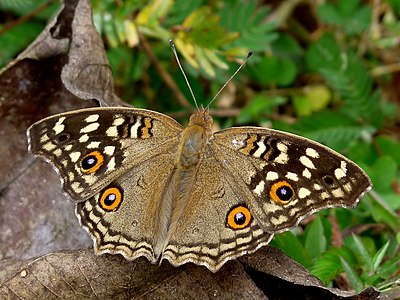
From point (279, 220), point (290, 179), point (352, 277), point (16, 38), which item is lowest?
point (352, 277)

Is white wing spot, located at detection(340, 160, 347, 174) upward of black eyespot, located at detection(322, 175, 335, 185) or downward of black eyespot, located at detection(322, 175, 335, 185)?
upward

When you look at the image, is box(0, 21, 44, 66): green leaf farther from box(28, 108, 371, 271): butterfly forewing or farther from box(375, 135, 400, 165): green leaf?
box(375, 135, 400, 165): green leaf

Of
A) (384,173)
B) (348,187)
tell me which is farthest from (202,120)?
(384,173)

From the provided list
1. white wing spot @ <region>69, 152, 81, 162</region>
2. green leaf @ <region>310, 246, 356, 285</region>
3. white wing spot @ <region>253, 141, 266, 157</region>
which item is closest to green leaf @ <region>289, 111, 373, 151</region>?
green leaf @ <region>310, 246, 356, 285</region>

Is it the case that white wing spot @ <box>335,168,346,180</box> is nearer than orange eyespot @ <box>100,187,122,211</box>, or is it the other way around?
white wing spot @ <box>335,168,346,180</box>

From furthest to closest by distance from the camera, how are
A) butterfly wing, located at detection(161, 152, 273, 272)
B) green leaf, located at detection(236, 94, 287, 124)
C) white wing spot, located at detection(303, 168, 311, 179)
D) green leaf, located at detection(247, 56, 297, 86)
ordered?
green leaf, located at detection(247, 56, 297, 86) < green leaf, located at detection(236, 94, 287, 124) < white wing spot, located at detection(303, 168, 311, 179) < butterfly wing, located at detection(161, 152, 273, 272)

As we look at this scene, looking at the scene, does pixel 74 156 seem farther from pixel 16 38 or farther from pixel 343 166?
pixel 16 38
